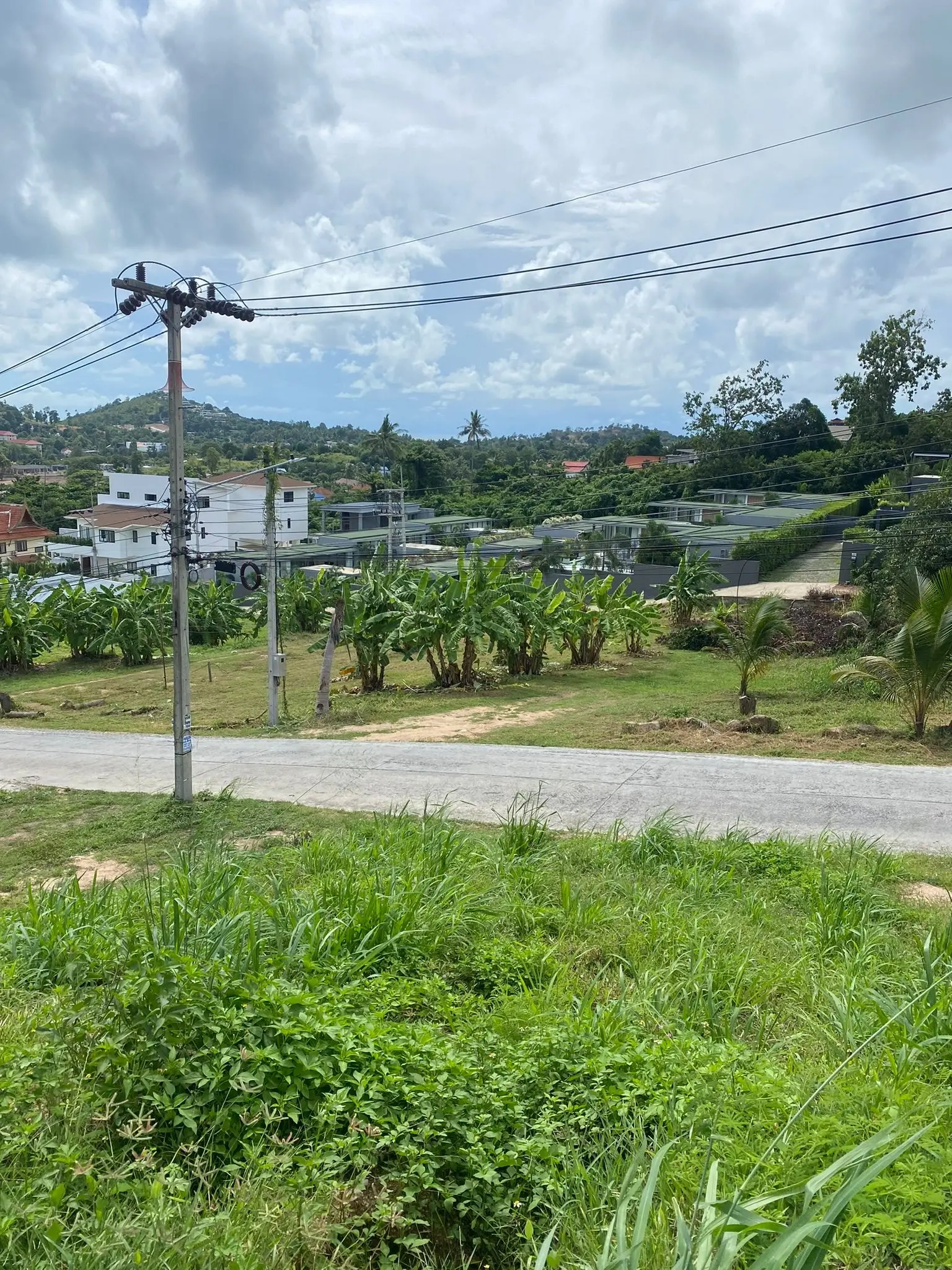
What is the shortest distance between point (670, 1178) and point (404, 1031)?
4.01 feet

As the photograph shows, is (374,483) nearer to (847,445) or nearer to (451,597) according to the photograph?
(847,445)

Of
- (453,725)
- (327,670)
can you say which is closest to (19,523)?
(327,670)

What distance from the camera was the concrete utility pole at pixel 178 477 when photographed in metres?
11.2

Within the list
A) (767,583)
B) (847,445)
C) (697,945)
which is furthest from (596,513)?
(697,945)

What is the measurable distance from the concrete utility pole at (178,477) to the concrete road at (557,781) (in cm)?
99

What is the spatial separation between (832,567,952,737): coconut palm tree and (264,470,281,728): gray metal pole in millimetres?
10579

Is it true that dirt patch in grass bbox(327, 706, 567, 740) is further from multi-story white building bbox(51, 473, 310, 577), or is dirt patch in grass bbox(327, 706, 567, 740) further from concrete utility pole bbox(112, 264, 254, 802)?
multi-story white building bbox(51, 473, 310, 577)

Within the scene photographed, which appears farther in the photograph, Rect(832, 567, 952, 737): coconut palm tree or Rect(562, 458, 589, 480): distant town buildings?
Rect(562, 458, 589, 480): distant town buildings

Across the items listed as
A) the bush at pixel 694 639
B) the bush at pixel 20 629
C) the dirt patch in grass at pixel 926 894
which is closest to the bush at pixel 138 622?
the bush at pixel 20 629

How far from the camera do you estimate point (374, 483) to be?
187ft

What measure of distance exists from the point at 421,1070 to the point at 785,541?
36.4m

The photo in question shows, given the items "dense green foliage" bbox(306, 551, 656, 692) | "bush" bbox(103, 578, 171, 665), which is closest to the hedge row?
"dense green foliage" bbox(306, 551, 656, 692)

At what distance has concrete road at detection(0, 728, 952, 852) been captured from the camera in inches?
407

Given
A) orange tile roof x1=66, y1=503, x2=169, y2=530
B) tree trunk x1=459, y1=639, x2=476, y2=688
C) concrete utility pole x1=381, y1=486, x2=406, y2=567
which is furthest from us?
orange tile roof x1=66, y1=503, x2=169, y2=530
